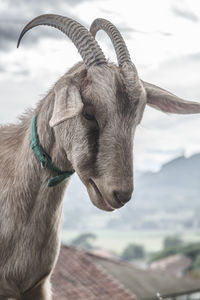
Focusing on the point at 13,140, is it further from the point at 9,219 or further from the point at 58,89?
the point at 58,89

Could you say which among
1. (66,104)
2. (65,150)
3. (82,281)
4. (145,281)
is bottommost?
(145,281)

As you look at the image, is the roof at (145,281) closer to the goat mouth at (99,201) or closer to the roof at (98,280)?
the roof at (98,280)

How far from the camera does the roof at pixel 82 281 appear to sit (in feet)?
67.8

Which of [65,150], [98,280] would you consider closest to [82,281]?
[98,280]

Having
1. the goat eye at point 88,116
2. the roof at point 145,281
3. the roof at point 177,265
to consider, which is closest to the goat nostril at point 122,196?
the goat eye at point 88,116

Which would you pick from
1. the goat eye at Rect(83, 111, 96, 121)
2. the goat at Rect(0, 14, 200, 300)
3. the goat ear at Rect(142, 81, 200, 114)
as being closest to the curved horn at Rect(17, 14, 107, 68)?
the goat at Rect(0, 14, 200, 300)

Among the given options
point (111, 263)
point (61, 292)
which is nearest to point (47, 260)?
point (61, 292)

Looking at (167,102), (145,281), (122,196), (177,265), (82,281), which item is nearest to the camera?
(122,196)

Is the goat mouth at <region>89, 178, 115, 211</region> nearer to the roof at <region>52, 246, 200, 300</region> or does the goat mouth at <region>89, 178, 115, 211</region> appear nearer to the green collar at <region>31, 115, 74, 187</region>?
the green collar at <region>31, 115, 74, 187</region>

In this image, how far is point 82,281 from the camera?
22.0m

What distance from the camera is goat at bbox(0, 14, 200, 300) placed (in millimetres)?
4266

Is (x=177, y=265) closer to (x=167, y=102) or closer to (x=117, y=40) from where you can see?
(x=167, y=102)

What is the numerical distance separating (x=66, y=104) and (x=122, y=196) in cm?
77

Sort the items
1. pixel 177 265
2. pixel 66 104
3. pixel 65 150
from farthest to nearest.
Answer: pixel 177 265 → pixel 65 150 → pixel 66 104
